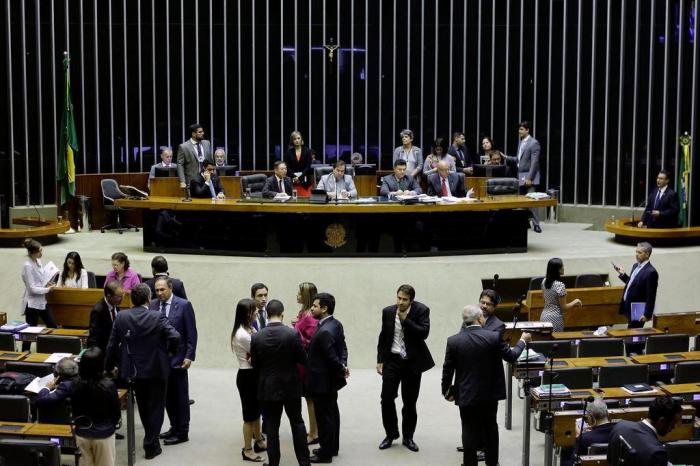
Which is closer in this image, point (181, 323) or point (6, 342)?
point (181, 323)

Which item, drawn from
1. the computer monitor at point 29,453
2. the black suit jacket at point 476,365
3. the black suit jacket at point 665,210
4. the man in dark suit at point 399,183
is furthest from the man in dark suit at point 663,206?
the computer monitor at point 29,453

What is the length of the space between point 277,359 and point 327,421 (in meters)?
0.85

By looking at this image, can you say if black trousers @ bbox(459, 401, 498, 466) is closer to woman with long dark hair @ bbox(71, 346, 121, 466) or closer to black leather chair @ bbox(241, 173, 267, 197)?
woman with long dark hair @ bbox(71, 346, 121, 466)

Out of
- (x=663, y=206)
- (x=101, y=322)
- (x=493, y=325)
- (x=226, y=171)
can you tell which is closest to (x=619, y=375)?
(x=493, y=325)

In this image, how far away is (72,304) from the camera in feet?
37.3

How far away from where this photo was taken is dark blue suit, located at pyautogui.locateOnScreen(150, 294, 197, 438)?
8.98 metres

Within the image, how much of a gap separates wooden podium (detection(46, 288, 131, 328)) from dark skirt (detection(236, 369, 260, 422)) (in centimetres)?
312

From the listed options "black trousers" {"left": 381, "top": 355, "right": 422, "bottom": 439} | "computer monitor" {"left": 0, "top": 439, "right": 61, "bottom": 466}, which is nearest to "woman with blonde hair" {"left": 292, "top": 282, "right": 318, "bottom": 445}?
"black trousers" {"left": 381, "top": 355, "right": 422, "bottom": 439}

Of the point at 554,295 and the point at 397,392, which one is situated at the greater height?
the point at 554,295

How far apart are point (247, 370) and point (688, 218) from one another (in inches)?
336

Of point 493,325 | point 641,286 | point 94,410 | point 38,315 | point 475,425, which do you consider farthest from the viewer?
point 38,315

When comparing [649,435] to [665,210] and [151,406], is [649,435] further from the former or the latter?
[665,210]

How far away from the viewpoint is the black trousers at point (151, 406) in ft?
28.2

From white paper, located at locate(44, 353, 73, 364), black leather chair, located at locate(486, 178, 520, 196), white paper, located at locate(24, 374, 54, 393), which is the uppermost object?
black leather chair, located at locate(486, 178, 520, 196)
